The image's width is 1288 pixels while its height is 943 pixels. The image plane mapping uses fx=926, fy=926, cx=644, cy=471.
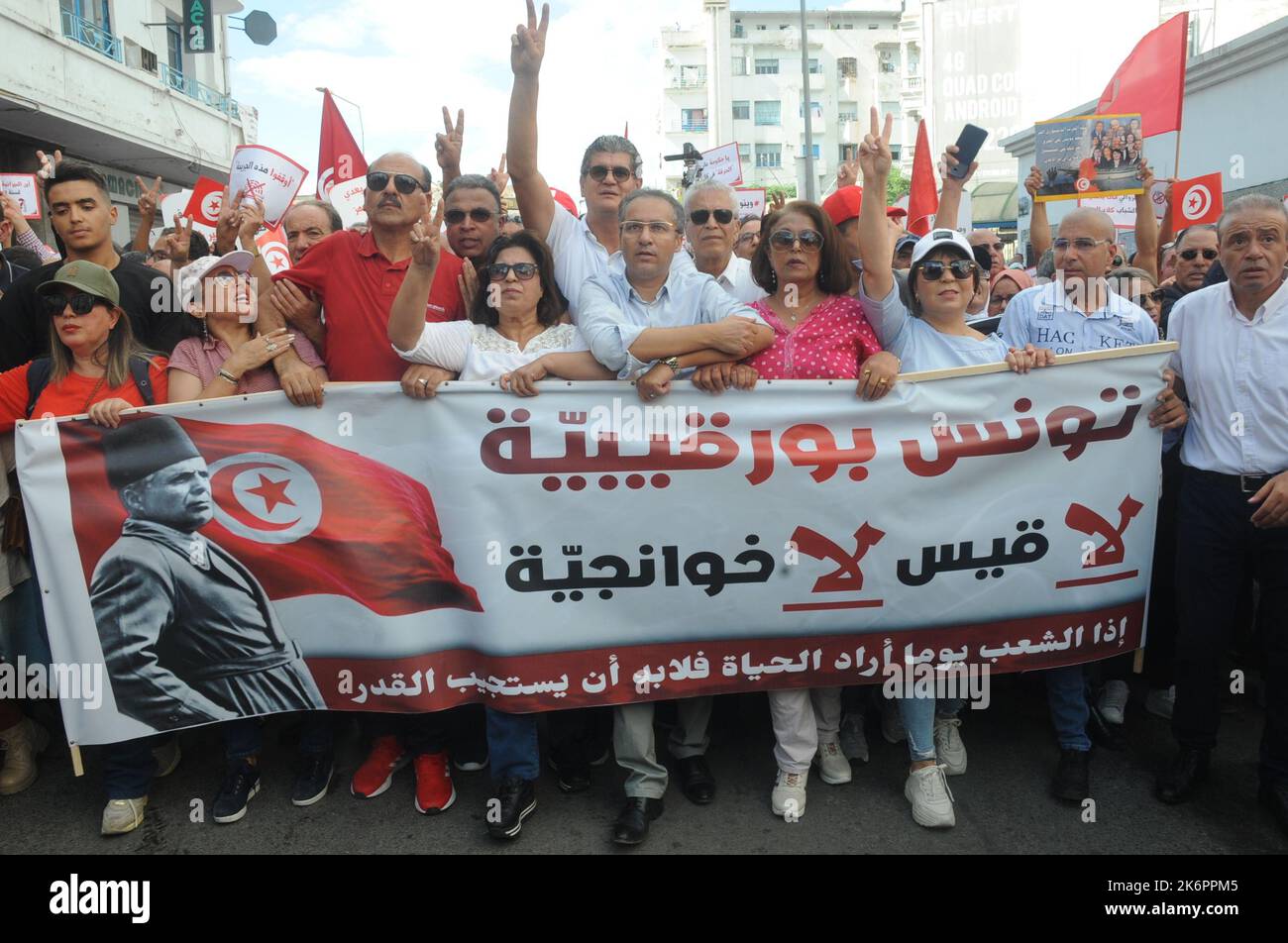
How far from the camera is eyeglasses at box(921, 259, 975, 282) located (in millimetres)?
3465

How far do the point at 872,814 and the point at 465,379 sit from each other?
86.7 inches

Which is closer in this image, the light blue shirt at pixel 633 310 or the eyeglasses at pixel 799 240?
the light blue shirt at pixel 633 310

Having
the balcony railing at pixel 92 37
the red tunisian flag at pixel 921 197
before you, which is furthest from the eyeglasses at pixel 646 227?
the balcony railing at pixel 92 37

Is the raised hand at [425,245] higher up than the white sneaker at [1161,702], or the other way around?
the raised hand at [425,245]

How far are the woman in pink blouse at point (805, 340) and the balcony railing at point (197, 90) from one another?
18592 millimetres

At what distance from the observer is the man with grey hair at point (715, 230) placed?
4.03m

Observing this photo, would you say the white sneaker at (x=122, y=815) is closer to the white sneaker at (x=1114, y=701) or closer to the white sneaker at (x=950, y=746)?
the white sneaker at (x=950, y=746)

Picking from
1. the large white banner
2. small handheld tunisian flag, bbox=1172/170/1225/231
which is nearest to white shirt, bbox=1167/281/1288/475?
the large white banner

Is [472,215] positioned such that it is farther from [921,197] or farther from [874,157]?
[921,197]

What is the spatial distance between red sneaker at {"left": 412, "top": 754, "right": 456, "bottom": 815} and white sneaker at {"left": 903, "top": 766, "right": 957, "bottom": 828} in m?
1.73

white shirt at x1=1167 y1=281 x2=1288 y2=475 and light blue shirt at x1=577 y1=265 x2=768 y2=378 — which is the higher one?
light blue shirt at x1=577 y1=265 x2=768 y2=378

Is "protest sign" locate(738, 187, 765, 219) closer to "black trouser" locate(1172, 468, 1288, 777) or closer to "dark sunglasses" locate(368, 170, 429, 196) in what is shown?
"dark sunglasses" locate(368, 170, 429, 196)

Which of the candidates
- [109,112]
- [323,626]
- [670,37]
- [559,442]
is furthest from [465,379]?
[670,37]
